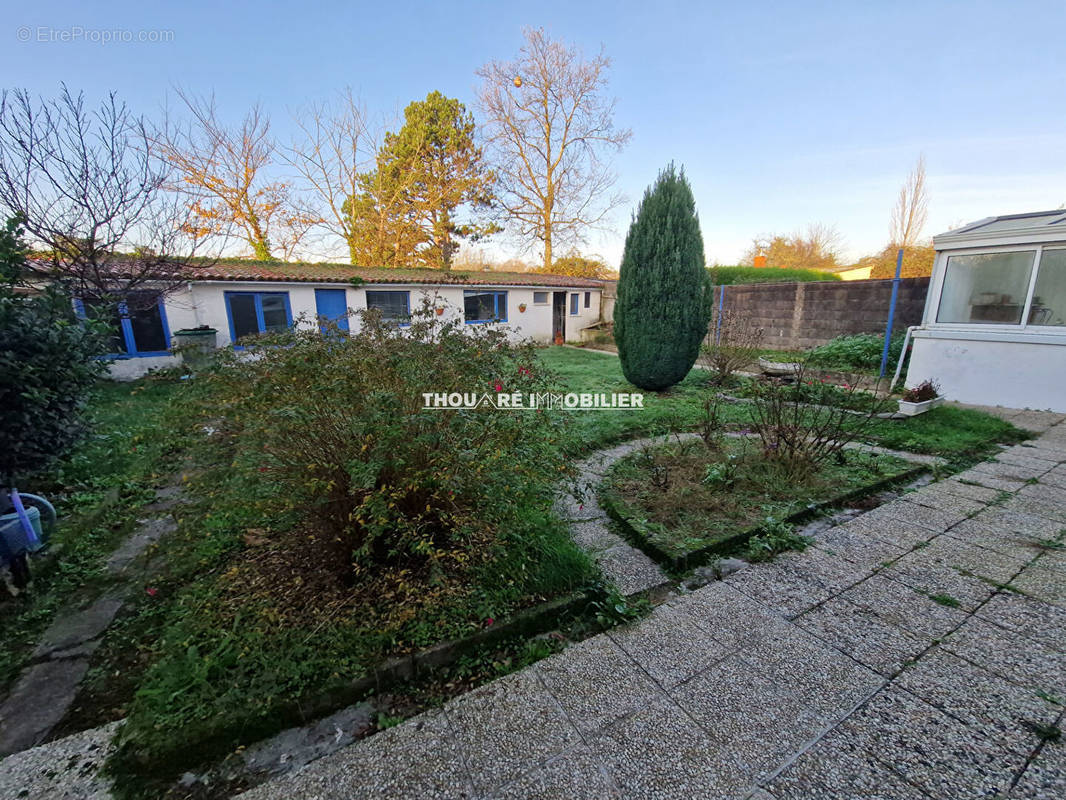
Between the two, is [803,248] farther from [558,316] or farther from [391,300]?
[391,300]

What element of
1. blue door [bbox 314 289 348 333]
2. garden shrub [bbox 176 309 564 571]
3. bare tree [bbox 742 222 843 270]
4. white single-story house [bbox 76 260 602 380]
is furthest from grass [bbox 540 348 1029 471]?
bare tree [bbox 742 222 843 270]

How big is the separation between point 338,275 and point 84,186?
565 cm

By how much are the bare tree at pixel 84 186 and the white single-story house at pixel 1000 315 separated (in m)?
11.6

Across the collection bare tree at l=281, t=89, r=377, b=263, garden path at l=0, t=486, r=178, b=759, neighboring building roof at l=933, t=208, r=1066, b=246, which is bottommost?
garden path at l=0, t=486, r=178, b=759

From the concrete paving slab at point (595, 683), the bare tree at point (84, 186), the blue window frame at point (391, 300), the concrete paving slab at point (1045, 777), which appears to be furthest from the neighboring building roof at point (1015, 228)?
the bare tree at point (84, 186)

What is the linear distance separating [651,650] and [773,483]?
217 centimetres

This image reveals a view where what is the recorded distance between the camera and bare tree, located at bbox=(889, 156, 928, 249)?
1970 cm

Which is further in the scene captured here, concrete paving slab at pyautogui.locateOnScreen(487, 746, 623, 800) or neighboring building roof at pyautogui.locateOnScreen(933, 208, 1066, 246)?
neighboring building roof at pyautogui.locateOnScreen(933, 208, 1066, 246)

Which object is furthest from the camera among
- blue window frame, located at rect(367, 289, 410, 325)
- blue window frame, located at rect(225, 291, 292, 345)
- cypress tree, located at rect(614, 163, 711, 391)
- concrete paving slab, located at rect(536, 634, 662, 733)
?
blue window frame, located at rect(367, 289, 410, 325)

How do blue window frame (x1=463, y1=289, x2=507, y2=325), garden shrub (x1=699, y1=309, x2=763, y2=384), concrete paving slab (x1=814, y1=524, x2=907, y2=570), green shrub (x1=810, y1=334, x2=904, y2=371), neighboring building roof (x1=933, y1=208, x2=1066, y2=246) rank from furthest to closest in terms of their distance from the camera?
blue window frame (x1=463, y1=289, x2=507, y2=325), green shrub (x1=810, y1=334, x2=904, y2=371), garden shrub (x1=699, y1=309, x2=763, y2=384), neighboring building roof (x1=933, y1=208, x2=1066, y2=246), concrete paving slab (x1=814, y1=524, x2=907, y2=570)

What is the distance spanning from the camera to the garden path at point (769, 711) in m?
1.29

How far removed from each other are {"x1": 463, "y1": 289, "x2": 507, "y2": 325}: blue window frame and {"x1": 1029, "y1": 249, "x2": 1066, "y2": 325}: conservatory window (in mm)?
11297

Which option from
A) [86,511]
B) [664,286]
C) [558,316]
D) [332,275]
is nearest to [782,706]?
[86,511]

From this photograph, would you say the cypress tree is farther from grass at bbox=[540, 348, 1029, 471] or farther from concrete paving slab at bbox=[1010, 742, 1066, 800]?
concrete paving slab at bbox=[1010, 742, 1066, 800]
